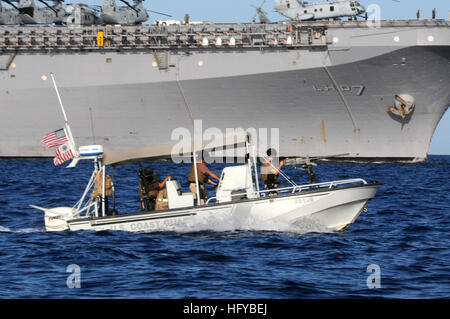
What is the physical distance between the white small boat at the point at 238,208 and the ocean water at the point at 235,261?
0.76 feet

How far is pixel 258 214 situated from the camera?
1719cm

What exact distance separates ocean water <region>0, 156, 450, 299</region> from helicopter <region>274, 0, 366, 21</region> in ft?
125

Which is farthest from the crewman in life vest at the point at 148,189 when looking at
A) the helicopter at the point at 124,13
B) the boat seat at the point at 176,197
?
the helicopter at the point at 124,13

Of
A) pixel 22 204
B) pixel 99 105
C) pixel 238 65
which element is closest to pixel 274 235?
pixel 22 204

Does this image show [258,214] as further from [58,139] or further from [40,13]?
[40,13]

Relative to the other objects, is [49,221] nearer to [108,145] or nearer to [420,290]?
[420,290]

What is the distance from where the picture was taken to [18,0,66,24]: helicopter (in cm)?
6512

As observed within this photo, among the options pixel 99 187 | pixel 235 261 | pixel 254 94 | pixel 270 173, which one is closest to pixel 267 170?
pixel 270 173

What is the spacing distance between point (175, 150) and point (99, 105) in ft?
109

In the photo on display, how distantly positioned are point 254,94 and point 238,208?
29.9m

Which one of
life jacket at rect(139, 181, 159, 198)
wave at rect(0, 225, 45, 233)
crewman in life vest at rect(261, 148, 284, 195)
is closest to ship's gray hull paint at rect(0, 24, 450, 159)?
crewman in life vest at rect(261, 148, 284, 195)

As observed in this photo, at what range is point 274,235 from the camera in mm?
16859

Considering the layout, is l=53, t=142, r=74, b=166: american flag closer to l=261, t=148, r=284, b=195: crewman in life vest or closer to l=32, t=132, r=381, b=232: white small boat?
l=32, t=132, r=381, b=232: white small boat

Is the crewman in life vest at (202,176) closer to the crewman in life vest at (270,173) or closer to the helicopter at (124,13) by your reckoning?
the crewman in life vest at (270,173)
